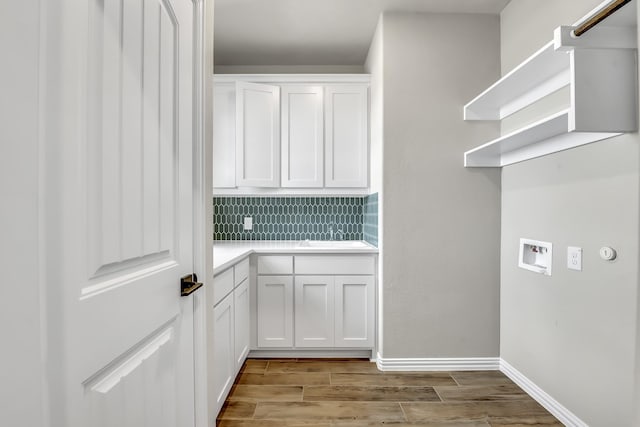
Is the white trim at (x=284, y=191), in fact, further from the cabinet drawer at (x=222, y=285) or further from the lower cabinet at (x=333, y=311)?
the cabinet drawer at (x=222, y=285)

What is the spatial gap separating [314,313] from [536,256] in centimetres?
155

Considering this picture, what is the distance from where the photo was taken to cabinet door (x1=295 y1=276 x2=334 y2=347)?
8.89 ft

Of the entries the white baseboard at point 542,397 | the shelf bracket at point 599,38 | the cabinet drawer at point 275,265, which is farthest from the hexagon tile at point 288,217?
the shelf bracket at point 599,38

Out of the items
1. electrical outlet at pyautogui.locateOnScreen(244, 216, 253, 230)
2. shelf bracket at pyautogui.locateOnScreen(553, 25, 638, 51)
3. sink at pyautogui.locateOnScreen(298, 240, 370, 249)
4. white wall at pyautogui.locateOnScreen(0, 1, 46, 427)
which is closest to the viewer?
white wall at pyautogui.locateOnScreen(0, 1, 46, 427)

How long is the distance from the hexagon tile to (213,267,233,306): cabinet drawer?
1.26 meters

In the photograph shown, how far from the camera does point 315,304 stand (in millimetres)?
2715

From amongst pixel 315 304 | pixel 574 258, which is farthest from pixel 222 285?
pixel 574 258

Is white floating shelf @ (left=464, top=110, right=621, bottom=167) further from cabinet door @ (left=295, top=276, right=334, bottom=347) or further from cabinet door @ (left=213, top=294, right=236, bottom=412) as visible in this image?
cabinet door @ (left=213, top=294, right=236, bottom=412)

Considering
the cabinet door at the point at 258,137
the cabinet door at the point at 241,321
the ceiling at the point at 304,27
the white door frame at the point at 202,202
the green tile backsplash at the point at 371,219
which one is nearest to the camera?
the white door frame at the point at 202,202

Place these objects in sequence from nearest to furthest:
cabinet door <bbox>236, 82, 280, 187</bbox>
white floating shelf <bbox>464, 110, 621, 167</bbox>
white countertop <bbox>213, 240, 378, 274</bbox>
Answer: white floating shelf <bbox>464, 110, 621, 167</bbox> < white countertop <bbox>213, 240, 378, 274</bbox> < cabinet door <bbox>236, 82, 280, 187</bbox>

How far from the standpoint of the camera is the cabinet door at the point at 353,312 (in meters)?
2.70

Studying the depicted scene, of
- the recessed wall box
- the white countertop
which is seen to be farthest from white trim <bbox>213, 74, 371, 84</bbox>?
the recessed wall box

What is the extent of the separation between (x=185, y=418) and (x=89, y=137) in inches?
38.8

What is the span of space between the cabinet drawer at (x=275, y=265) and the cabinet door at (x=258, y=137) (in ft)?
2.10
